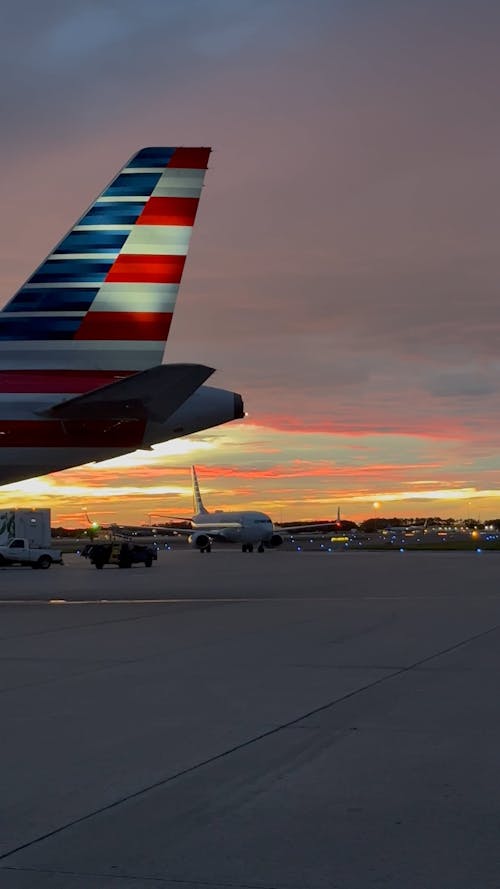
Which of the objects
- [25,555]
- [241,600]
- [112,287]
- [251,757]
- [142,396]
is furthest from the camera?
[25,555]

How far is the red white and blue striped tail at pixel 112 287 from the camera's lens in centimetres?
2417

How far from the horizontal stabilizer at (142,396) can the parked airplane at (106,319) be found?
0.43m

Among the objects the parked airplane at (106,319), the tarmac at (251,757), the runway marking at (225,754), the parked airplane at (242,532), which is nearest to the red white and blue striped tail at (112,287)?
the parked airplane at (106,319)

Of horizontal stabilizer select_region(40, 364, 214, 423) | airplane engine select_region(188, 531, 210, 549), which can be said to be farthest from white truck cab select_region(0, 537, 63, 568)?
horizontal stabilizer select_region(40, 364, 214, 423)

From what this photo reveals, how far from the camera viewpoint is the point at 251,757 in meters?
8.44

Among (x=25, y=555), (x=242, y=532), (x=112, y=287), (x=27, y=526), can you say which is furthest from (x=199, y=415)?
(x=242, y=532)

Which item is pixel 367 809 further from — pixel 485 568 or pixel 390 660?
pixel 485 568

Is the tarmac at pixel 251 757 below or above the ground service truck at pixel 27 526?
below

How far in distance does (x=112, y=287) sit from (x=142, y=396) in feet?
12.3

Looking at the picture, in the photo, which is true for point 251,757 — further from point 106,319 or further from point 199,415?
point 106,319

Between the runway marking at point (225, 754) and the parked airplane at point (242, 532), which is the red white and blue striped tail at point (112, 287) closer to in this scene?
the runway marking at point (225, 754)

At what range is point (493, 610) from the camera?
22812 millimetres

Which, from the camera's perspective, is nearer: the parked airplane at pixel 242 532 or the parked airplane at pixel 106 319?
the parked airplane at pixel 106 319

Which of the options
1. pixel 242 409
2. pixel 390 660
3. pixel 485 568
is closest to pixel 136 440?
pixel 242 409
